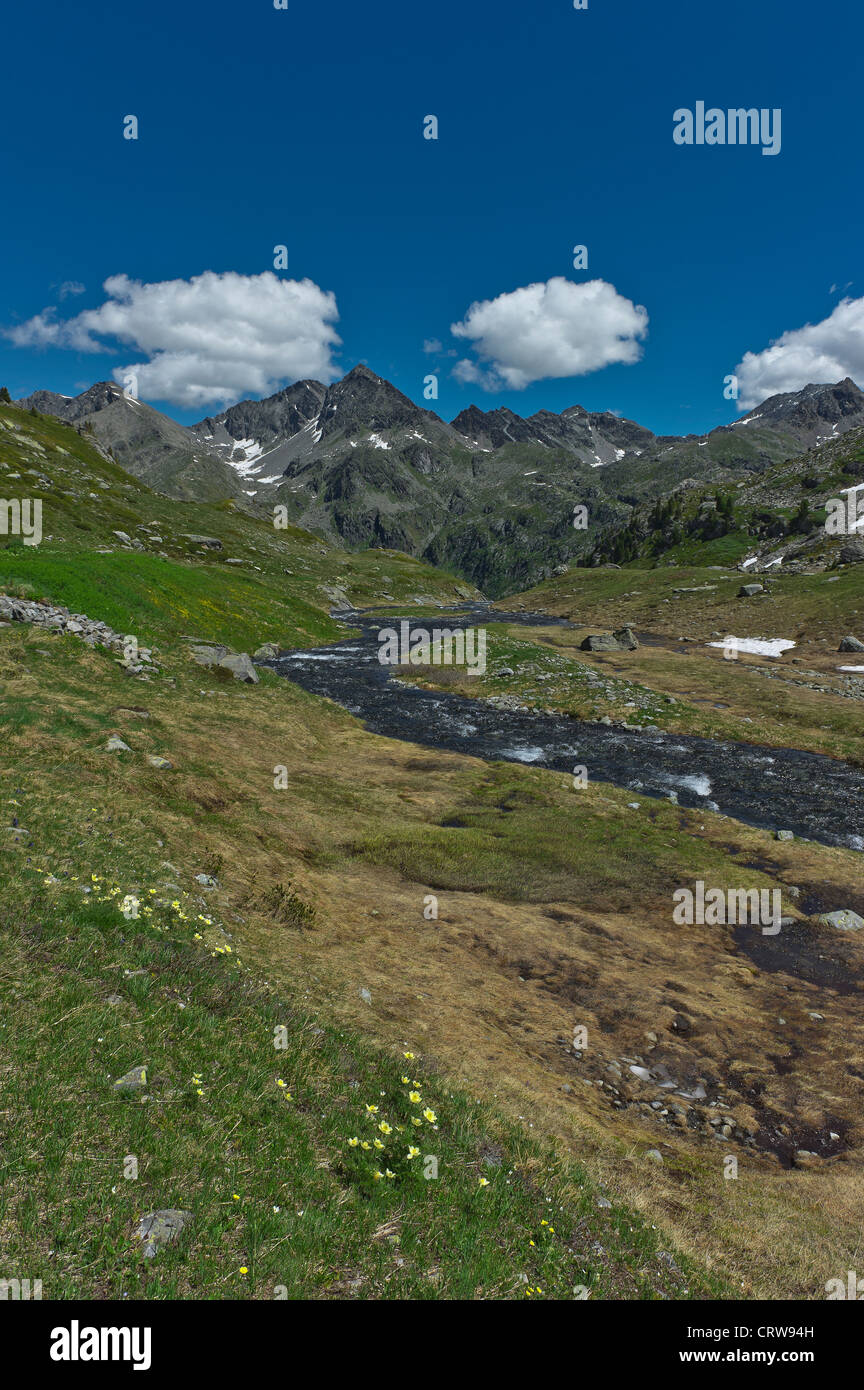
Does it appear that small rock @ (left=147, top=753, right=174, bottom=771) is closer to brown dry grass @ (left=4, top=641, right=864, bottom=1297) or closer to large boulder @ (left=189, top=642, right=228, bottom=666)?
brown dry grass @ (left=4, top=641, right=864, bottom=1297)

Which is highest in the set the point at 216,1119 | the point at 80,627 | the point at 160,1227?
the point at 80,627

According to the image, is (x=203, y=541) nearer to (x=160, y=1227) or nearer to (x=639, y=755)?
(x=639, y=755)

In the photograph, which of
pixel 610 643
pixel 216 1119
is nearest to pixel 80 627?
pixel 216 1119

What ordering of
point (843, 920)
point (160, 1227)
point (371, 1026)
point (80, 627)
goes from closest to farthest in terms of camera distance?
point (160, 1227) < point (371, 1026) < point (843, 920) < point (80, 627)

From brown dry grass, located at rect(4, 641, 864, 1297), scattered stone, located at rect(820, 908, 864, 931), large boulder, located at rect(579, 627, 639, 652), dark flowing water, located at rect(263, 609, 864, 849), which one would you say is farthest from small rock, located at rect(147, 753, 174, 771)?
large boulder, located at rect(579, 627, 639, 652)

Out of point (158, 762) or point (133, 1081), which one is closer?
point (133, 1081)

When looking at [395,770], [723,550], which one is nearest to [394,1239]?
[395,770]

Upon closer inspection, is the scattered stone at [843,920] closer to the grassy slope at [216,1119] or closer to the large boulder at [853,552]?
the grassy slope at [216,1119]

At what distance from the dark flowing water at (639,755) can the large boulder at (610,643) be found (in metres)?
31.0

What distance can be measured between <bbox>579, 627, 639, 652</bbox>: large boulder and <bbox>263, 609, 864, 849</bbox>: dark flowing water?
102 ft

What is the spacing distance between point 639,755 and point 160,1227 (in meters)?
34.3

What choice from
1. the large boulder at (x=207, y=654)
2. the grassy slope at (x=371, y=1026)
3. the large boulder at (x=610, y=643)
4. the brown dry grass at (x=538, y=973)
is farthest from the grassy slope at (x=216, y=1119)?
the large boulder at (x=610, y=643)

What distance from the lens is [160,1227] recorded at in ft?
17.7

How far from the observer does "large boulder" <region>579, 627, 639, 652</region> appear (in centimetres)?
7288
